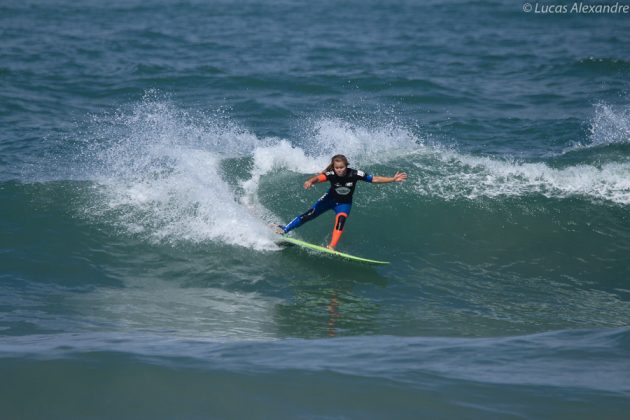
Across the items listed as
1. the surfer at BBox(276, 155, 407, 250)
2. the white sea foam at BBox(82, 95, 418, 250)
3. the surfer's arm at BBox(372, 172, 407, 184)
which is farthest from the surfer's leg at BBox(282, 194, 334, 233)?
the surfer's arm at BBox(372, 172, 407, 184)

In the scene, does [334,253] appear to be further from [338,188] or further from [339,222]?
[338,188]

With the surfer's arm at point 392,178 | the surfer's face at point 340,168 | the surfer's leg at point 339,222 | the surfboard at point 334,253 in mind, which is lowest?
the surfboard at point 334,253

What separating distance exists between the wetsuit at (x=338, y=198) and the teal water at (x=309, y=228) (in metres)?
0.55

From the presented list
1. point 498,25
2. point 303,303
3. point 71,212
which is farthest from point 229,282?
point 498,25

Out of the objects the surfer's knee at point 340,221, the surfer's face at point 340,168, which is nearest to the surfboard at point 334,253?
the surfer's knee at point 340,221

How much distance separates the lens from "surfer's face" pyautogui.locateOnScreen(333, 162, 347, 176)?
1064cm

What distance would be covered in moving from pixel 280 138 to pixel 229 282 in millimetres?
7112

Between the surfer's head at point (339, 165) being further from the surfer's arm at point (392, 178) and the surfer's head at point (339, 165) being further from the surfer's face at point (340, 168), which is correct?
the surfer's arm at point (392, 178)

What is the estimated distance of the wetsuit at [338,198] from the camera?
35.4ft

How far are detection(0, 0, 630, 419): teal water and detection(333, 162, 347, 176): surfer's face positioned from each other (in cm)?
131

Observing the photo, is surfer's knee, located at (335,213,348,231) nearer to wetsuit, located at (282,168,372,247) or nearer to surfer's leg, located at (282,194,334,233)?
wetsuit, located at (282,168,372,247)

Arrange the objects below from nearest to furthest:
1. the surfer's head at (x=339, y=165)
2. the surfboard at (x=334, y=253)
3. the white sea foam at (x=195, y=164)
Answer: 1. the surfboard at (x=334, y=253)
2. the surfer's head at (x=339, y=165)
3. the white sea foam at (x=195, y=164)

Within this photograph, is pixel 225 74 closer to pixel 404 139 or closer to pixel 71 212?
pixel 404 139

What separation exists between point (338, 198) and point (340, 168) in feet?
1.71
